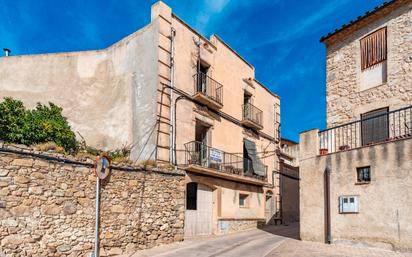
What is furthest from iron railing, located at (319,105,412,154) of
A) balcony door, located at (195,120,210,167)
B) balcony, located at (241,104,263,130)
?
balcony, located at (241,104,263,130)

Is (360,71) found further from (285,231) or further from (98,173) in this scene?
(98,173)

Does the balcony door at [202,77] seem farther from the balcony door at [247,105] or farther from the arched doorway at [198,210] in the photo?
the arched doorway at [198,210]

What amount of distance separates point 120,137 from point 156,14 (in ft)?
19.0

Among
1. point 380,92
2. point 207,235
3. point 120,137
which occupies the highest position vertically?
point 380,92

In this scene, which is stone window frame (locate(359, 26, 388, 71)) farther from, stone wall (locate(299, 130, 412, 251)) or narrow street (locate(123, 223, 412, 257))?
narrow street (locate(123, 223, 412, 257))

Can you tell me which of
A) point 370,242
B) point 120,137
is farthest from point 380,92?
point 120,137

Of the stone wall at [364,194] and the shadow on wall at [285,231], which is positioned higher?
the stone wall at [364,194]

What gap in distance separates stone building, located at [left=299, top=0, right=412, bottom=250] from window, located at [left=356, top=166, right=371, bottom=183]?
0.10 ft

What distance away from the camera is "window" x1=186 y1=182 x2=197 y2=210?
46.3ft

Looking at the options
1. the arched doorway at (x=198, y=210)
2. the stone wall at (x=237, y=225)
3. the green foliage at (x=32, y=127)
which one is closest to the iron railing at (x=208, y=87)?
the arched doorway at (x=198, y=210)

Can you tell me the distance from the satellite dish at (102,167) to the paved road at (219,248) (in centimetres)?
289

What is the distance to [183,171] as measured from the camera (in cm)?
1355

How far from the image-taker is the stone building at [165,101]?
14.0 m

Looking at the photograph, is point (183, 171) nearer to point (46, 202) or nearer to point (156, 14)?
point (46, 202)
